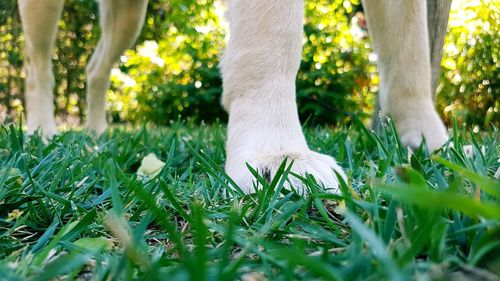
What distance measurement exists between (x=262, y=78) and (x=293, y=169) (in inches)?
11.8

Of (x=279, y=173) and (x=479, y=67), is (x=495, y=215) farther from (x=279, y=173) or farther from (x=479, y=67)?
(x=479, y=67)

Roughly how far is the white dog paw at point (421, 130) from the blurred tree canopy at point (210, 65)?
2.77 meters

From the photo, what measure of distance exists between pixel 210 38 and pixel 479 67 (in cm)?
318

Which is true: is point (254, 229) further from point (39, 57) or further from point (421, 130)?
point (39, 57)

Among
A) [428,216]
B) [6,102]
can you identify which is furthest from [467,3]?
[6,102]

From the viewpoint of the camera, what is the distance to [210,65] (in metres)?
6.95

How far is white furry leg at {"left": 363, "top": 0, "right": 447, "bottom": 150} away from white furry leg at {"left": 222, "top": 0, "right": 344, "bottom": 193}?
0.64m

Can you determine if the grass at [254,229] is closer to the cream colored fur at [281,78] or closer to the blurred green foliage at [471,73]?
the cream colored fur at [281,78]

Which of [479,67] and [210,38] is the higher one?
[210,38]

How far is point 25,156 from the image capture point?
1.35 meters

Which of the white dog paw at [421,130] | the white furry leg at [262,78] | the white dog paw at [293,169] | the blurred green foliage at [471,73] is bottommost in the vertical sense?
the blurred green foliage at [471,73]

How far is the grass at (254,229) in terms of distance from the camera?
19.0 inches

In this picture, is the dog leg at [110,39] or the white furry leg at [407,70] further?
the dog leg at [110,39]

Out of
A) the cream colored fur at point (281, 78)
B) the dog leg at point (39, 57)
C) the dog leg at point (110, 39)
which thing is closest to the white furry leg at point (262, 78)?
the cream colored fur at point (281, 78)
